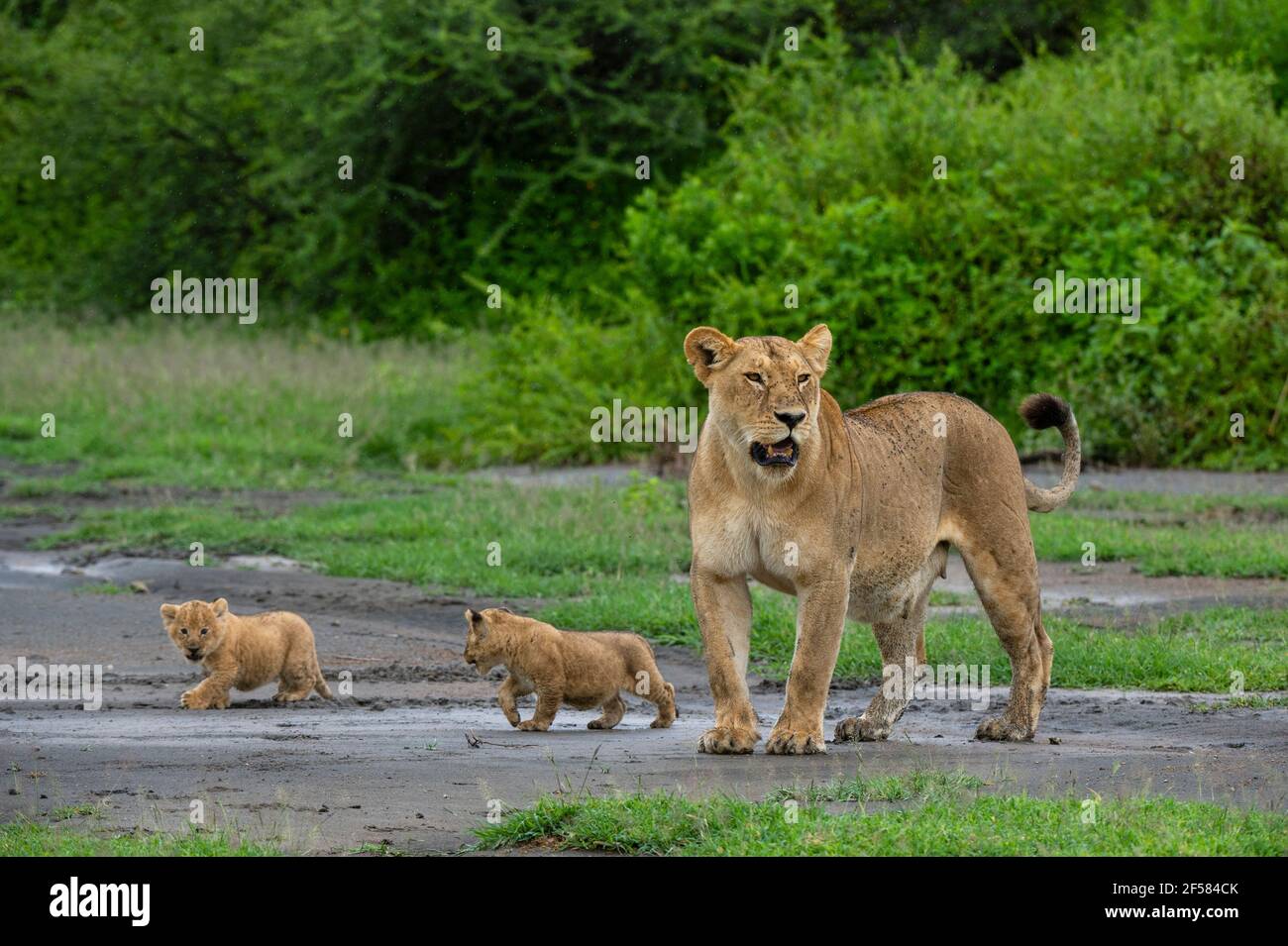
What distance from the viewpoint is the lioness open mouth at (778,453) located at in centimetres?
747

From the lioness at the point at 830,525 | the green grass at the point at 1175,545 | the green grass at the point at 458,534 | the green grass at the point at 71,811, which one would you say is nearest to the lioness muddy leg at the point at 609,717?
the lioness at the point at 830,525

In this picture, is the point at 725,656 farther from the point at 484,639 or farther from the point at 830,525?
the point at 484,639

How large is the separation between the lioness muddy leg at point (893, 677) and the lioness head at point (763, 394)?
4.33ft

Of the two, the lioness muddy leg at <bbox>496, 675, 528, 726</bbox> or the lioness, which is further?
the lioness muddy leg at <bbox>496, 675, 528, 726</bbox>

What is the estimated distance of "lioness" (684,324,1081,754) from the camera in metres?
7.59

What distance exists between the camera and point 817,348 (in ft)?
25.7

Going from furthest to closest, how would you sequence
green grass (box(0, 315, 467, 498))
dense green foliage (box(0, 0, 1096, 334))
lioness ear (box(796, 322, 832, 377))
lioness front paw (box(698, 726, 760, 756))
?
1. dense green foliage (box(0, 0, 1096, 334))
2. green grass (box(0, 315, 467, 498))
3. lioness ear (box(796, 322, 832, 377))
4. lioness front paw (box(698, 726, 760, 756))

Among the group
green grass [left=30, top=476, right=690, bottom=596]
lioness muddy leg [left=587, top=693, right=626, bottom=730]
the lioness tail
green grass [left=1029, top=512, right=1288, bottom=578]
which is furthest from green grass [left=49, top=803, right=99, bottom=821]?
green grass [left=1029, top=512, right=1288, bottom=578]

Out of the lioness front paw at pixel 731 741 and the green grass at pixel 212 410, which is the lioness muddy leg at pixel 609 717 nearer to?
the lioness front paw at pixel 731 741

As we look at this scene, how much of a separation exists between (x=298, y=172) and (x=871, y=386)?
1368 cm

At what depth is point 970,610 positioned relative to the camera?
12.0m

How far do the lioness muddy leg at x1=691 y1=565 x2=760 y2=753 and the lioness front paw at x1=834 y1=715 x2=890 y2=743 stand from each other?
700 millimetres

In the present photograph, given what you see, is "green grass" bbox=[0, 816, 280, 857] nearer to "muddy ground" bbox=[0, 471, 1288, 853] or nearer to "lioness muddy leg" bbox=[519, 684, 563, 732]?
"muddy ground" bbox=[0, 471, 1288, 853]
